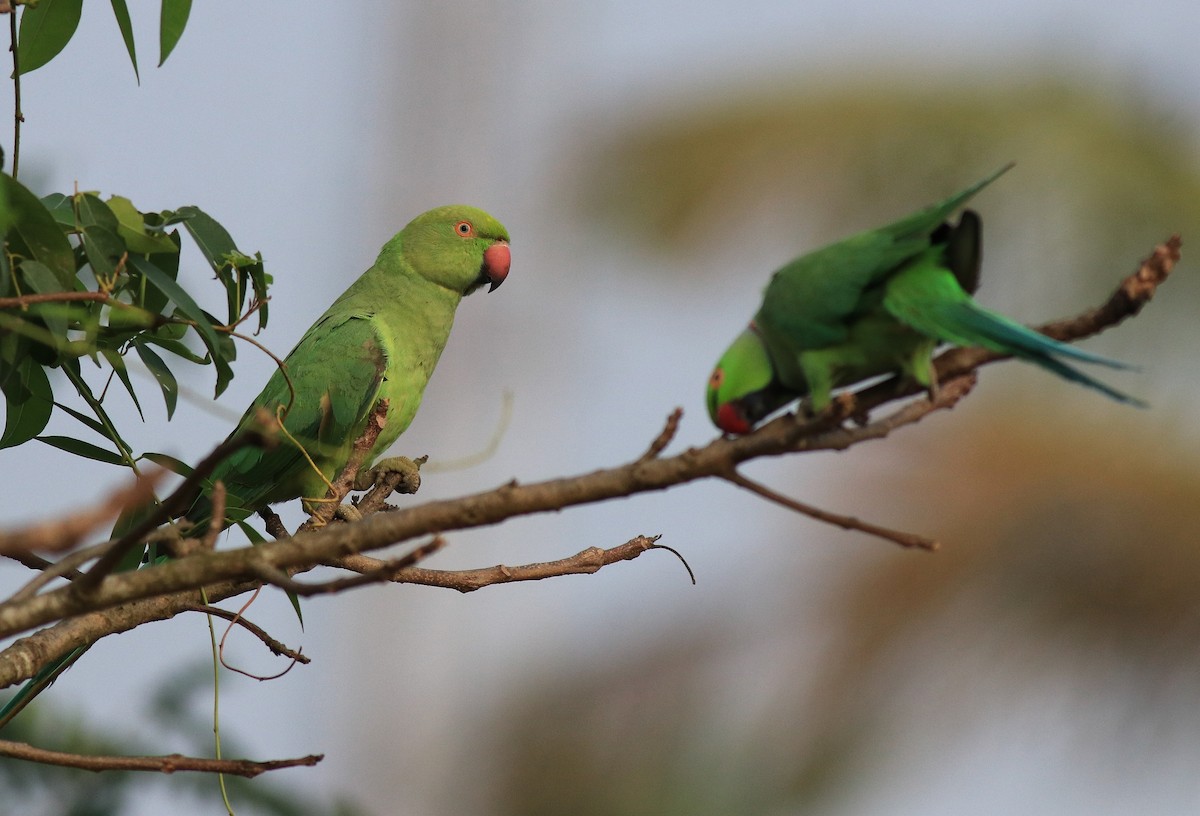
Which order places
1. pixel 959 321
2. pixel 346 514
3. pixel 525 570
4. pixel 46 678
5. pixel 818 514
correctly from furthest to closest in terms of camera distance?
1. pixel 346 514
2. pixel 525 570
3. pixel 46 678
4. pixel 959 321
5. pixel 818 514

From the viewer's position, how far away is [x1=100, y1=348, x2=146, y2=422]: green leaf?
200 cm

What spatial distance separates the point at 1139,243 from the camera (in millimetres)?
8977

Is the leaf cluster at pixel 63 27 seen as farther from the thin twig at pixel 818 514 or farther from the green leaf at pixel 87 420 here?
the thin twig at pixel 818 514

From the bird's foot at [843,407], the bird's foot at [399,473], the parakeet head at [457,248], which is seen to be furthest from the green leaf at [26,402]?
the parakeet head at [457,248]


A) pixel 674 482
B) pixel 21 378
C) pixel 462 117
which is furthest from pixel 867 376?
pixel 462 117

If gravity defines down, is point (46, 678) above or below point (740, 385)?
below

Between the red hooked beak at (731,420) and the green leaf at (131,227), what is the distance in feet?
3.18

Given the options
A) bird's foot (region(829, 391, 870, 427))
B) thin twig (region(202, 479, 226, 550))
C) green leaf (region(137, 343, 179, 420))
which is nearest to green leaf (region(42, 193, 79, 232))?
green leaf (region(137, 343, 179, 420))

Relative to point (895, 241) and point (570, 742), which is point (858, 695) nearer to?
point (570, 742)

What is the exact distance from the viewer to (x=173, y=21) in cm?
215

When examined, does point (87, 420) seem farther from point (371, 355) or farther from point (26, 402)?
point (371, 355)

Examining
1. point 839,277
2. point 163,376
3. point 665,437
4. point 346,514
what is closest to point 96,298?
point 163,376

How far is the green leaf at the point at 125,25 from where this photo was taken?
213 cm

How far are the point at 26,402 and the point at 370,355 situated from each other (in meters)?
1.55
